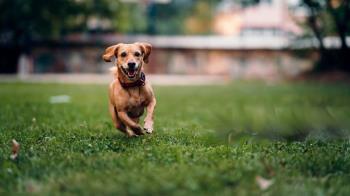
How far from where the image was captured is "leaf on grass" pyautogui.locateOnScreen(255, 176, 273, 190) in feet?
11.8

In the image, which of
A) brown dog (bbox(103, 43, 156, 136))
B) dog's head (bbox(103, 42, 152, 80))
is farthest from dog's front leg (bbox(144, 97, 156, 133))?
dog's head (bbox(103, 42, 152, 80))

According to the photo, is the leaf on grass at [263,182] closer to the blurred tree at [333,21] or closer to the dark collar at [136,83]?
the dark collar at [136,83]

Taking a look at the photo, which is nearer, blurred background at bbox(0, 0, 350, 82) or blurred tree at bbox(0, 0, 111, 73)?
blurred tree at bbox(0, 0, 111, 73)

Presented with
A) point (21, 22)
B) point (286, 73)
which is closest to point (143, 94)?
point (21, 22)

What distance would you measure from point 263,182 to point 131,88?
2396 mm

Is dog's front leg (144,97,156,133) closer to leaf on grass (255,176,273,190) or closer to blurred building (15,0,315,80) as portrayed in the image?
leaf on grass (255,176,273,190)

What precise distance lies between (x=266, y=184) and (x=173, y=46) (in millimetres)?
34619

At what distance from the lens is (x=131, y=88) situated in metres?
5.76

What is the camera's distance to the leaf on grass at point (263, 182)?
11.8 ft

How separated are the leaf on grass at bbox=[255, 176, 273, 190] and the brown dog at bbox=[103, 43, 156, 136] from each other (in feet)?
6.67

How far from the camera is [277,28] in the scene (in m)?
56.0

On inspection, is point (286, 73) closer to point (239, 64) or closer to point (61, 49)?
point (239, 64)

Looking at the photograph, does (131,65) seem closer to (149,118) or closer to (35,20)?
(149,118)

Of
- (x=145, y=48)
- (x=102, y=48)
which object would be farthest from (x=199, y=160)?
(x=102, y=48)
